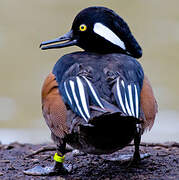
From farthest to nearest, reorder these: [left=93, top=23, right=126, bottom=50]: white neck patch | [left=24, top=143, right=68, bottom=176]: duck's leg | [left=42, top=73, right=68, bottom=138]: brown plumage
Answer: [left=93, top=23, right=126, bottom=50]: white neck patch
[left=24, top=143, right=68, bottom=176]: duck's leg
[left=42, top=73, right=68, bottom=138]: brown plumage

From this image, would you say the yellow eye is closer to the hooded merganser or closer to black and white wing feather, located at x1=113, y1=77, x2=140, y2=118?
the hooded merganser

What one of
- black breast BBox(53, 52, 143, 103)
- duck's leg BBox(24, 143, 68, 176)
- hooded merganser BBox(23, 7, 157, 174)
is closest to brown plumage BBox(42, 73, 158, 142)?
hooded merganser BBox(23, 7, 157, 174)

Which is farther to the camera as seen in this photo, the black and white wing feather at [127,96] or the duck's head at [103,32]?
the duck's head at [103,32]

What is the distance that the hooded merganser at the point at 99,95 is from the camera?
15.1 feet

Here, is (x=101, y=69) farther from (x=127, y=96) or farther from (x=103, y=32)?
(x=103, y=32)

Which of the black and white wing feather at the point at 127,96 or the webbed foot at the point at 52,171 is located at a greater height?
the black and white wing feather at the point at 127,96

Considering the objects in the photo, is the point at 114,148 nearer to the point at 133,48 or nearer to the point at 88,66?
the point at 88,66

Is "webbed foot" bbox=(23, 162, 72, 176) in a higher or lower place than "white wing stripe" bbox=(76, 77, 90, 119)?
lower

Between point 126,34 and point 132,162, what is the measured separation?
1.72 m

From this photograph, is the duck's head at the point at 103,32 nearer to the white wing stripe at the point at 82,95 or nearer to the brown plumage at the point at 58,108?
the brown plumage at the point at 58,108

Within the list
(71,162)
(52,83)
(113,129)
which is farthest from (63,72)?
(71,162)

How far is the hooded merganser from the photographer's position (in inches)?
181

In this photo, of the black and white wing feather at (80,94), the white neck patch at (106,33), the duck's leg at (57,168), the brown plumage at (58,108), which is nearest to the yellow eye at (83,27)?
the white neck patch at (106,33)

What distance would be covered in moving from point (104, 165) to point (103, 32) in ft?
5.87
